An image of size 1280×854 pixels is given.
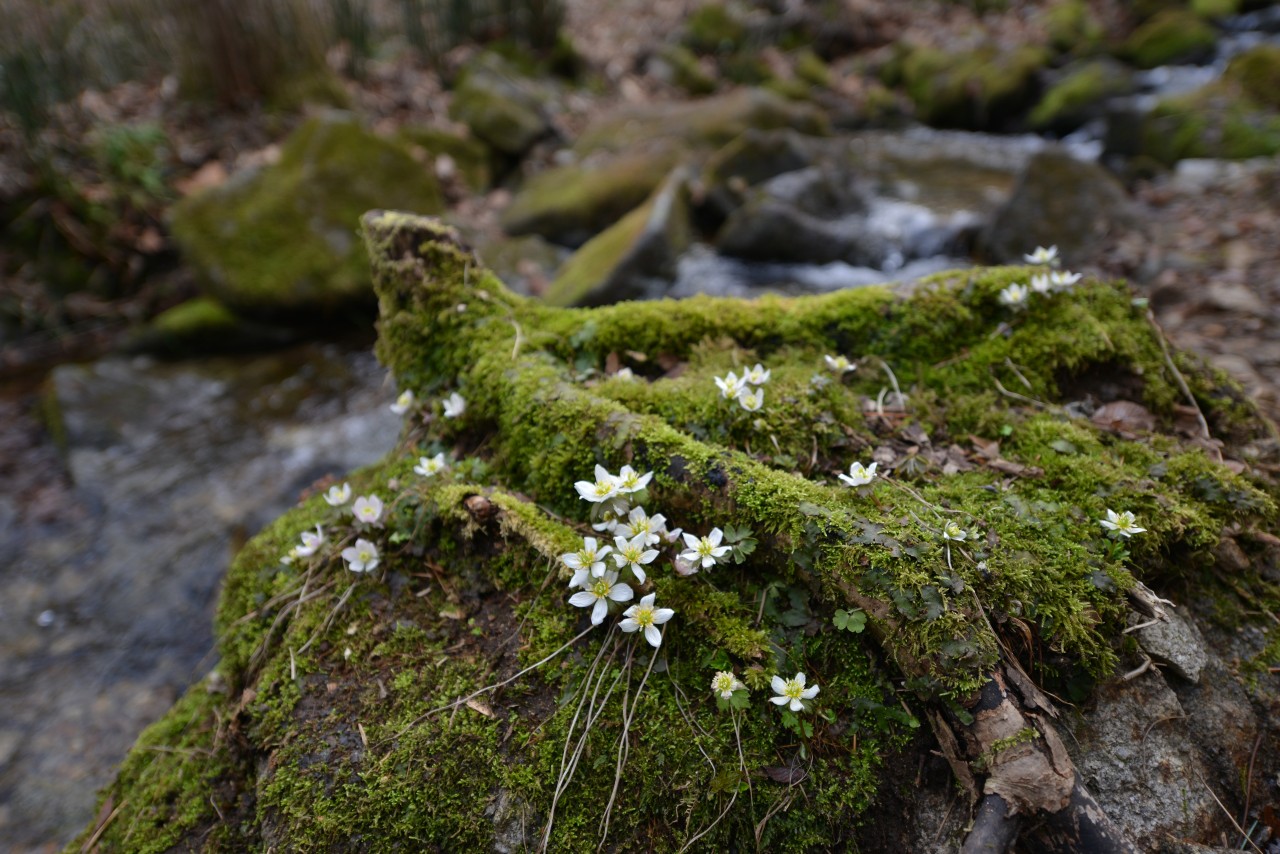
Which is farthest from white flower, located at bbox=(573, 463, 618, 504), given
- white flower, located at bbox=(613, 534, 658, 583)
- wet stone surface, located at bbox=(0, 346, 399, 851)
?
wet stone surface, located at bbox=(0, 346, 399, 851)

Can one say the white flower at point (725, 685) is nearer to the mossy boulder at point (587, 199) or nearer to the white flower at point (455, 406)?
the white flower at point (455, 406)

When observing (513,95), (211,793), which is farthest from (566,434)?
(513,95)

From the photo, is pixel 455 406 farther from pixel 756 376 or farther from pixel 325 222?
pixel 325 222

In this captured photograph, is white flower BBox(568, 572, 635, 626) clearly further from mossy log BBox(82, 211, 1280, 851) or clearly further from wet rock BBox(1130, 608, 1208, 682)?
wet rock BBox(1130, 608, 1208, 682)

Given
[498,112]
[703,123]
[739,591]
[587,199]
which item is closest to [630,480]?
[739,591]

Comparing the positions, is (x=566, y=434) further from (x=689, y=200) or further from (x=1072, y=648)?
(x=689, y=200)

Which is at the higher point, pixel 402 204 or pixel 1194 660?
pixel 1194 660

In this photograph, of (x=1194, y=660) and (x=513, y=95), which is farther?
(x=513, y=95)
